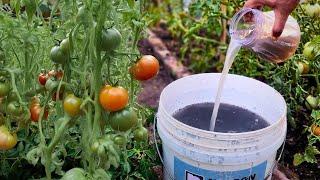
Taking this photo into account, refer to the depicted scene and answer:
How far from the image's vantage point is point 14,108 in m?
1.51

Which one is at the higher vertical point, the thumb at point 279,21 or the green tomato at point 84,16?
the green tomato at point 84,16

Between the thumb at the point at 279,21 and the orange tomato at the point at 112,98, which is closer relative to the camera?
the orange tomato at the point at 112,98

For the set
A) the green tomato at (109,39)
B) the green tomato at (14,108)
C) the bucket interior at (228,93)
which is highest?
the green tomato at (109,39)

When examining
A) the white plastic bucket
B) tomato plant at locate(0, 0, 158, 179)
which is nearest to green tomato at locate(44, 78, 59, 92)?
tomato plant at locate(0, 0, 158, 179)

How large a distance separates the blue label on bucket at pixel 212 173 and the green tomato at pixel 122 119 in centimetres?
43

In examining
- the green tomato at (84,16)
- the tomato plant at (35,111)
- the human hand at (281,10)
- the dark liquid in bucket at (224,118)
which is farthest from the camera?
the dark liquid in bucket at (224,118)

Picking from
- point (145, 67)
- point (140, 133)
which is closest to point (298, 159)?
point (140, 133)

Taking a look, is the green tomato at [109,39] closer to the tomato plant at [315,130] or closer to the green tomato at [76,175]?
the green tomato at [76,175]

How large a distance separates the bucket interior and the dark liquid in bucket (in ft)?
0.12

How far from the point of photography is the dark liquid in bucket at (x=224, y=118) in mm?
1898

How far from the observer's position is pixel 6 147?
5.04 feet

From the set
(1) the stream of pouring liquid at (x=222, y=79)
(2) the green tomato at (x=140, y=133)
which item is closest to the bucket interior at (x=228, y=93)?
(1) the stream of pouring liquid at (x=222, y=79)

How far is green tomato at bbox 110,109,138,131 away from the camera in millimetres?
1397

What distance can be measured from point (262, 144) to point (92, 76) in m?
0.64
